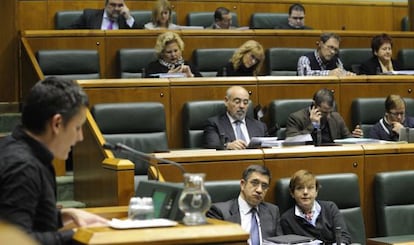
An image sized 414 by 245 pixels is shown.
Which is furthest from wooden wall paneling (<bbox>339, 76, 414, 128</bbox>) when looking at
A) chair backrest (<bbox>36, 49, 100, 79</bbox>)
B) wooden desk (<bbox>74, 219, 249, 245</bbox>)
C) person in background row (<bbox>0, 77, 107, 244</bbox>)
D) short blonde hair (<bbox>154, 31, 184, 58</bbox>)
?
person in background row (<bbox>0, 77, 107, 244</bbox>)

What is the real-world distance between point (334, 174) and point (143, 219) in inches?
65.9

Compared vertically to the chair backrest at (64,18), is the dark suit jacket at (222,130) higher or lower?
lower

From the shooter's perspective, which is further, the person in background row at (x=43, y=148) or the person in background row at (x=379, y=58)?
the person in background row at (x=379, y=58)

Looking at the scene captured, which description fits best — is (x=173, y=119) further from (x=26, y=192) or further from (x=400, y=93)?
(x=26, y=192)

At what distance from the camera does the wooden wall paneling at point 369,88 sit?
13.8 feet

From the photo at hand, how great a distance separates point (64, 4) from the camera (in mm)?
5273

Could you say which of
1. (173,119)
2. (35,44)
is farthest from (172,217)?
(35,44)

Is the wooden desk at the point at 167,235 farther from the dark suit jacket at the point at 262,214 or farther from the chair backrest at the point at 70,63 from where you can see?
the chair backrest at the point at 70,63

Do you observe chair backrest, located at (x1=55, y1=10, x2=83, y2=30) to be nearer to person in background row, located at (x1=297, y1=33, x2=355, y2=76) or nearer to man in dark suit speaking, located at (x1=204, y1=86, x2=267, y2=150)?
person in background row, located at (x1=297, y1=33, x2=355, y2=76)

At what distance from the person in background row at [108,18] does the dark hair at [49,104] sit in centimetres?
327

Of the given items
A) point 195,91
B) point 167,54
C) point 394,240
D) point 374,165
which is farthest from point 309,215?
point 167,54

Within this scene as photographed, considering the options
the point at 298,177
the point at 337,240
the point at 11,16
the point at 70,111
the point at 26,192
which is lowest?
the point at 337,240

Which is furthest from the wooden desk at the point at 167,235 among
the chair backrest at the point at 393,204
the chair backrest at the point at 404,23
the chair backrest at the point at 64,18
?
the chair backrest at the point at 404,23

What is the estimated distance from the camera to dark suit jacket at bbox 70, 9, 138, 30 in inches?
189
